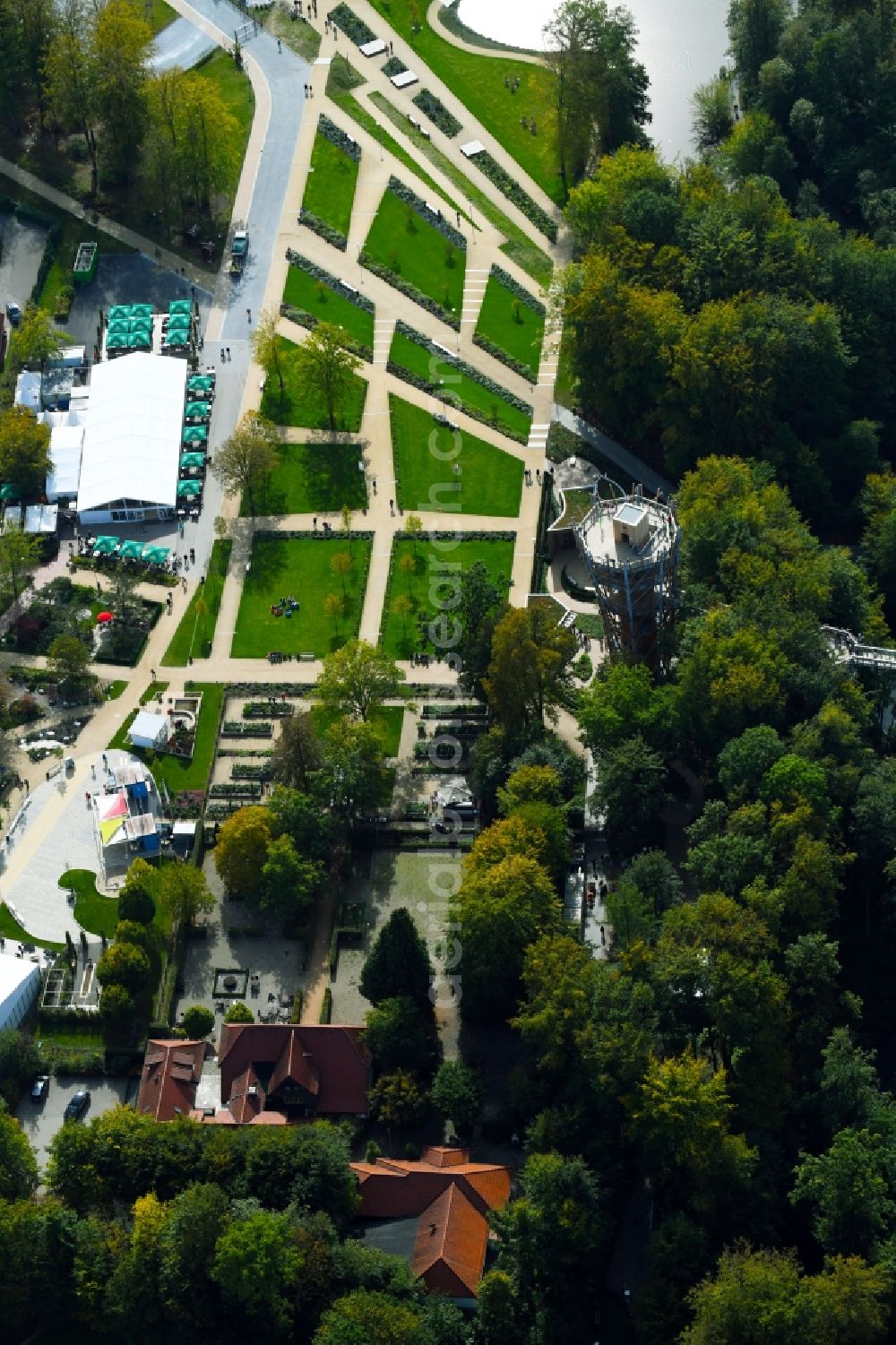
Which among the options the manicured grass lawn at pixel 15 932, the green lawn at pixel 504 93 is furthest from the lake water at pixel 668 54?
the manicured grass lawn at pixel 15 932

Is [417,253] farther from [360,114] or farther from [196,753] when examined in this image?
[196,753]

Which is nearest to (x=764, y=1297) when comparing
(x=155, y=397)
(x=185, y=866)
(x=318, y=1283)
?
(x=318, y=1283)

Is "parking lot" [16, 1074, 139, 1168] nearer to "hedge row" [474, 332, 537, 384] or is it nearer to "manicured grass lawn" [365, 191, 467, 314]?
"hedge row" [474, 332, 537, 384]

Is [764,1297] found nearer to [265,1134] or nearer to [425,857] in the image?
[265,1134]

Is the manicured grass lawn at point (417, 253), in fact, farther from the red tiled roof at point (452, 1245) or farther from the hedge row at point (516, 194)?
the red tiled roof at point (452, 1245)

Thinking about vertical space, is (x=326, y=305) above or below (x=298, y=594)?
above

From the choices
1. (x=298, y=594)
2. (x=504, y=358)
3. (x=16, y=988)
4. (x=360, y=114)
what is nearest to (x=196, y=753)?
(x=298, y=594)

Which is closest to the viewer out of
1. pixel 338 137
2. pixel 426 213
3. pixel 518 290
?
pixel 518 290
